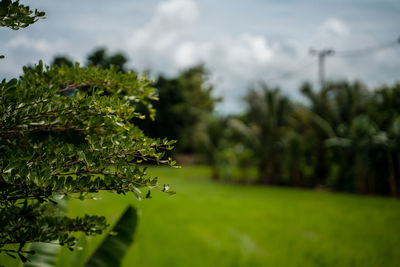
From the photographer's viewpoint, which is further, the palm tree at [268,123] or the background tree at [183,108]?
the background tree at [183,108]

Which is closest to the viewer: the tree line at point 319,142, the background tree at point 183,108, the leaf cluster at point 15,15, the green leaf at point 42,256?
the leaf cluster at point 15,15

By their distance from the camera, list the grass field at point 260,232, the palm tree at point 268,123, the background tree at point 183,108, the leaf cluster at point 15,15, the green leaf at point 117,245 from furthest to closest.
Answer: the background tree at point 183,108
the palm tree at point 268,123
the grass field at point 260,232
the green leaf at point 117,245
the leaf cluster at point 15,15

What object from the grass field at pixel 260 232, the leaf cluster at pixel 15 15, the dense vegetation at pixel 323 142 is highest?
the leaf cluster at pixel 15 15

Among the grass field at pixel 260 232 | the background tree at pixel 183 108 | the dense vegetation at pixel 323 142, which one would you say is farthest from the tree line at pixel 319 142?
the background tree at pixel 183 108

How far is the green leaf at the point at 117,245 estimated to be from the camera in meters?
1.96

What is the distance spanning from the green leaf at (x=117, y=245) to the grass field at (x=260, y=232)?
0.62 feet

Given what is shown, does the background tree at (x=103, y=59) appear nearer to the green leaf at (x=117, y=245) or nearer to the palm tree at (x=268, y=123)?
the green leaf at (x=117, y=245)

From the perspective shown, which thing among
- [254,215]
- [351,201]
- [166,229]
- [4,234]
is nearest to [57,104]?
[4,234]

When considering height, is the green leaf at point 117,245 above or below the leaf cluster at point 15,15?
below

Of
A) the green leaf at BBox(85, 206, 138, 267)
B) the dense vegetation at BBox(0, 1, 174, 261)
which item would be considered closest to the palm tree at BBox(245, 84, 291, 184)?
the green leaf at BBox(85, 206, 138, 267)

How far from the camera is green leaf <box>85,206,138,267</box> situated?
196 centimetres

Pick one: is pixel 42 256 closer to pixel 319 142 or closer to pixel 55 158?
pixel 55 158

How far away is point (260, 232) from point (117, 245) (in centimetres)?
431

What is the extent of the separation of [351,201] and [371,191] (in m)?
1.88
